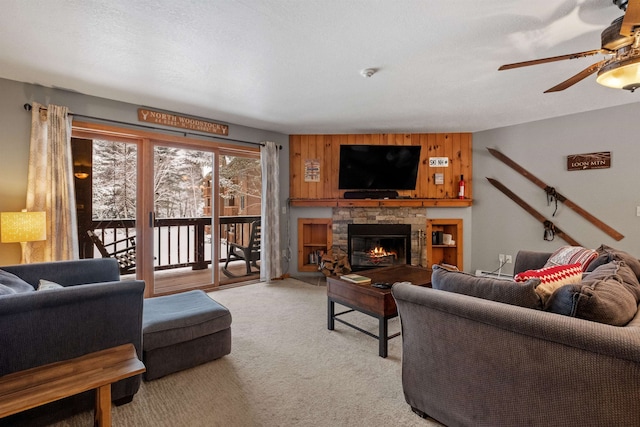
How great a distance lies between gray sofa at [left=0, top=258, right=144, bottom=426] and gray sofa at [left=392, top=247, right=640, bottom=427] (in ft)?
5.14

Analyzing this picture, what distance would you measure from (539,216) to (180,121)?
5.14 m

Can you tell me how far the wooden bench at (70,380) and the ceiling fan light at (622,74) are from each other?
2982 millimetres

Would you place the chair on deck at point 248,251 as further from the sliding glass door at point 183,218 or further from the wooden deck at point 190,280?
the sliding glass door at point 183,218

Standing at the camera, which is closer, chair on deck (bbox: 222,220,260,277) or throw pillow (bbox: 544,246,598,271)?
throw pillow (bbox: 544,246,598,271)

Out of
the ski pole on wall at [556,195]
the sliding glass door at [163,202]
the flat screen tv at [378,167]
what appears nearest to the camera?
the sliding glass door at [163,202]

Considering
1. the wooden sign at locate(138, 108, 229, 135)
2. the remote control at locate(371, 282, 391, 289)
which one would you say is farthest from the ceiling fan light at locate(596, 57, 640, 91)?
the wooden sign at locate(138, 108, 229, 135)

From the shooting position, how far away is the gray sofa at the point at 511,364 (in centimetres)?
104

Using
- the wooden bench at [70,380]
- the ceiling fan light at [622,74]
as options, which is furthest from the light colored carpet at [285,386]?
the ceiling fan light at [622,74]

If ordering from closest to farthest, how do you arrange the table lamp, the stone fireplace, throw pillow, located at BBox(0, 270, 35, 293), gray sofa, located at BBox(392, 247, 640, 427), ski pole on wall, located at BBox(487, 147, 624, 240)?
gray sofa, located at BBox(392, 247, 640, 427)
throw pillow, located at BBox(0, 270, 35, 293)
the table lamp
ski pole on wall, located at BBox(487, 147, 624, 240)
the stone fireplace

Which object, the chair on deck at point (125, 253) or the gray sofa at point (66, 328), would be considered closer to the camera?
the gray sofa at point (66, 328)

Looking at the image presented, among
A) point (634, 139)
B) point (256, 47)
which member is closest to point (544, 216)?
point (634, 139)

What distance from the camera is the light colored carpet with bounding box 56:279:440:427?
170cm

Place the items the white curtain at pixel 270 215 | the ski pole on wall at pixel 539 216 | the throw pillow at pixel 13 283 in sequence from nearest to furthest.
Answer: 1. the throw pillow at pixel 13 283
2. the ski pole on wall at pixel 539 216
3. the white curtain at pixel 270 215

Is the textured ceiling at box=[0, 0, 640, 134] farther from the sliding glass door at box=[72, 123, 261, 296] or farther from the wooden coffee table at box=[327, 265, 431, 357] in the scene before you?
the wooden coffee table at box=[327, 265, 431, 357]
